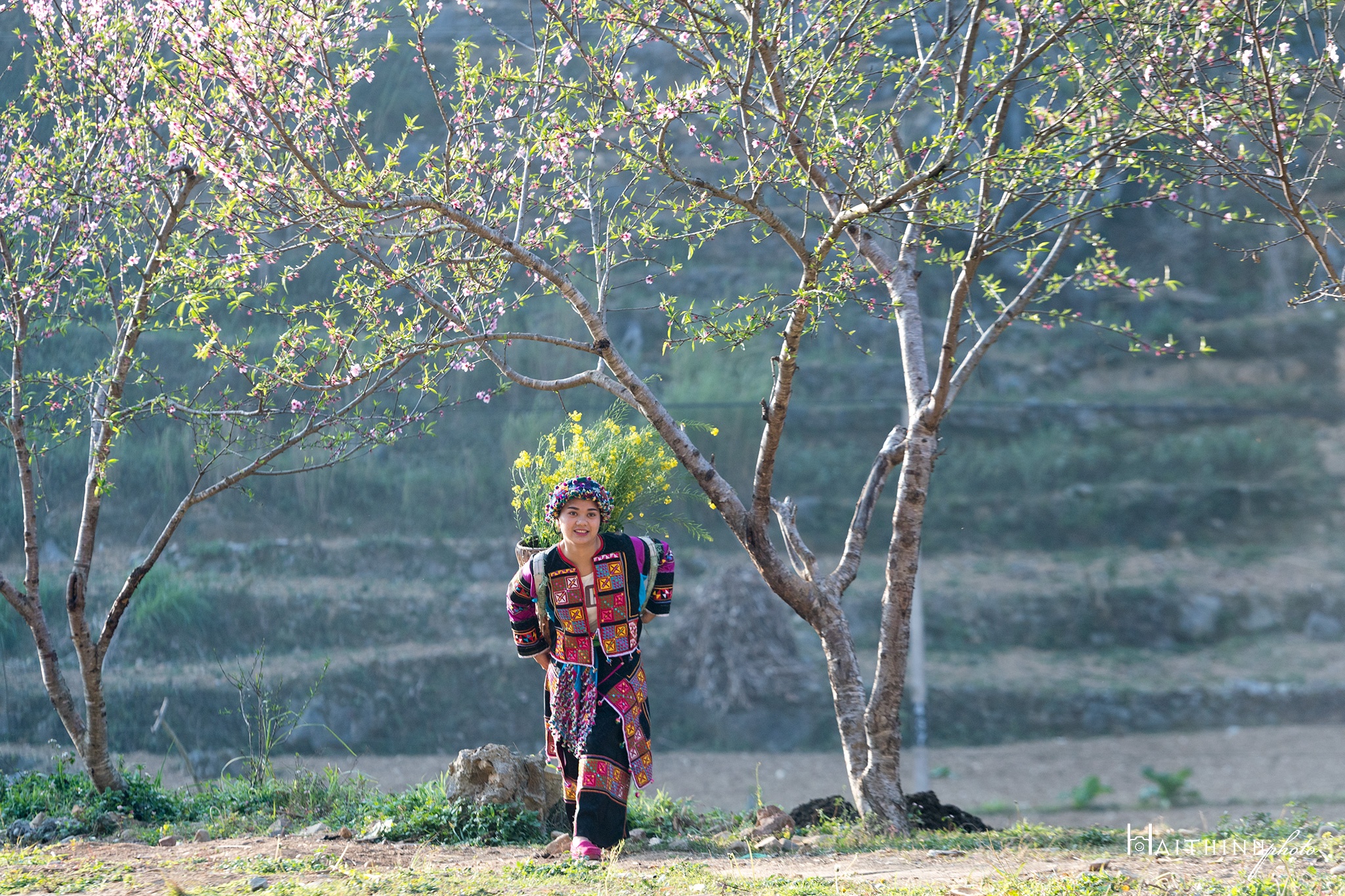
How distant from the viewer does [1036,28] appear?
137 inches

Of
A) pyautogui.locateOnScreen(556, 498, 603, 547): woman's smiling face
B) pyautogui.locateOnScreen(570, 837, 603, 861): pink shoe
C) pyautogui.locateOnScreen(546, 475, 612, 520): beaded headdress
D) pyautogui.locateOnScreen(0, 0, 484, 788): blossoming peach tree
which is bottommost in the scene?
pyautogui.locateOnScreen(570, 837, 603, 861): pink shoe

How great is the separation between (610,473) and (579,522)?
590mm

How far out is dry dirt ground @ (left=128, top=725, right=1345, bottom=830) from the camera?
378 inches

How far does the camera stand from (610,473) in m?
3.84

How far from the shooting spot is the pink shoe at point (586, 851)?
3195 mm

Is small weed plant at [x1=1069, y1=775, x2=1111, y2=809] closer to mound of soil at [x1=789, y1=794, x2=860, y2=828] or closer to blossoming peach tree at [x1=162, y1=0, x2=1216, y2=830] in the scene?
mound of soil at [x1=789, y1=794, x2=860, y2=828]

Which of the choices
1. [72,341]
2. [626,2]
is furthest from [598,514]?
[72,341]

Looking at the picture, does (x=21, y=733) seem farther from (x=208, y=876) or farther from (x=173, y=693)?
(x=208, y=876)

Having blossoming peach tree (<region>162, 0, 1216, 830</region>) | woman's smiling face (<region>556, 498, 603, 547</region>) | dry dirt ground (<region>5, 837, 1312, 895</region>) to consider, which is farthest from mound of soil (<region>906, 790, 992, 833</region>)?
woman's smiling face (<region>556, 498, 603, 547</region>)

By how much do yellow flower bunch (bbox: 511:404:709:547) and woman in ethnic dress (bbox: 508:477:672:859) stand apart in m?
0.33

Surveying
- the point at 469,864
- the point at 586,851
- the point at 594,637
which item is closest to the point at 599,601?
the point at 594,637

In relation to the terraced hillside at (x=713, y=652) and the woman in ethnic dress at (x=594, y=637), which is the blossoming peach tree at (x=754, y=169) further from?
the terraced hillside at (x=713, y=652)

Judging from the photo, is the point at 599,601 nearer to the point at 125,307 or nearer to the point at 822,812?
the point at 822,812

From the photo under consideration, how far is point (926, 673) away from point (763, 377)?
480cm
